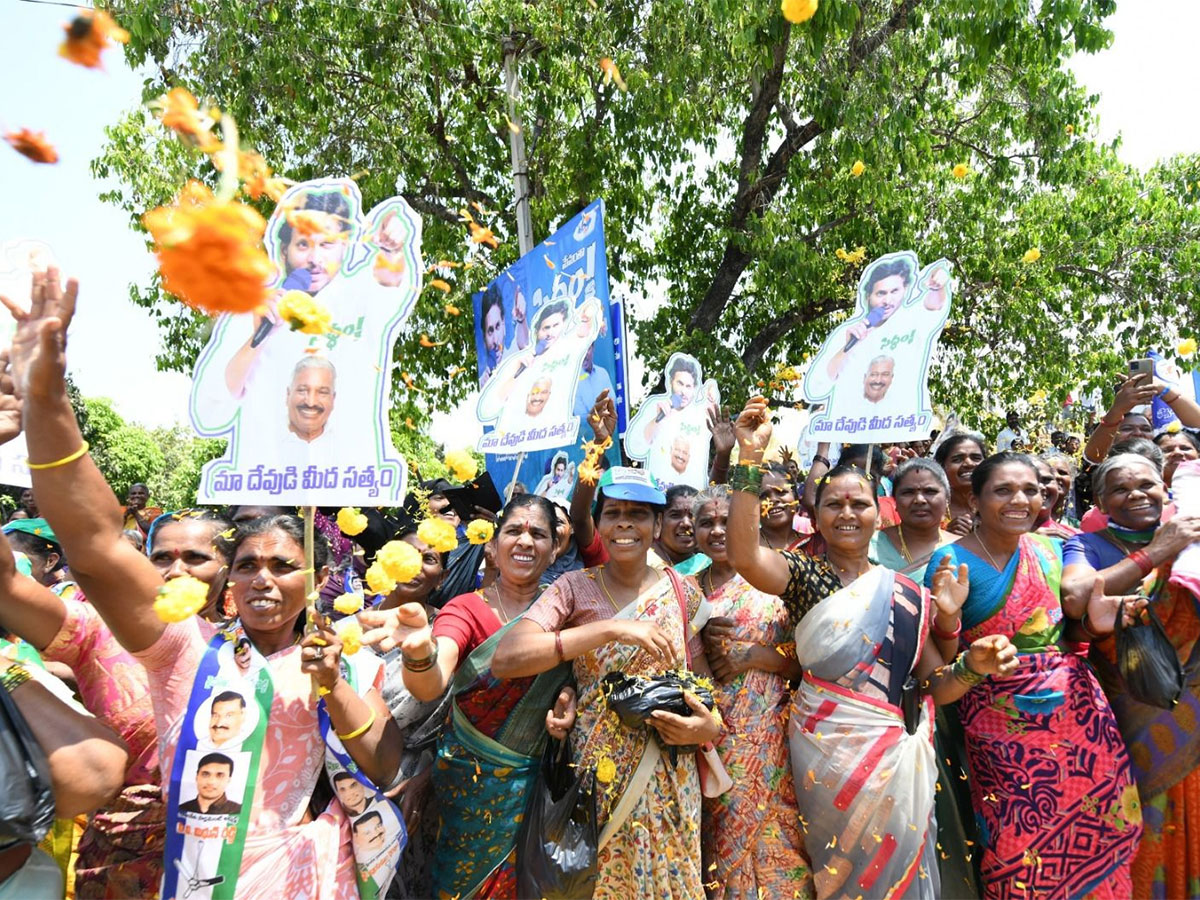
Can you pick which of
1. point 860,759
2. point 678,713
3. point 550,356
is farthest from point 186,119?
point 550,356

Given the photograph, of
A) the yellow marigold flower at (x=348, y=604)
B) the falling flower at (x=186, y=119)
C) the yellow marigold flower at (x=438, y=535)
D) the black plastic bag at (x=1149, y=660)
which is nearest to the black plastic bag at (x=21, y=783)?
the yellow marigold flower at (x=348, y=604)

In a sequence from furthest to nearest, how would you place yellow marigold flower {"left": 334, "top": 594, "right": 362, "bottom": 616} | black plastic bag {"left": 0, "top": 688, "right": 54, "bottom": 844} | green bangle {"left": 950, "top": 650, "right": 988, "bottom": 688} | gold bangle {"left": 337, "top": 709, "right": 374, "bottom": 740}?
green bangle {"left": 950, "top": 650, "right": 988, "bottom": 688} < gold bangle {"left": 337, "top": 709, "right": 374, "bottom": 740} < yellow marigold flower {"left": 334, "top": 594, "right": 362, "bottom": 616} < black plastic bag {"left": 0, "top": 688, "right": 54, "bottom": 844}

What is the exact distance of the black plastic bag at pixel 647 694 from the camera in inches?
110

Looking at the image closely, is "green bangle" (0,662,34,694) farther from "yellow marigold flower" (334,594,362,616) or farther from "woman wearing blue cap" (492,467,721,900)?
"woman wearing blue cap" (492,467,721,900)

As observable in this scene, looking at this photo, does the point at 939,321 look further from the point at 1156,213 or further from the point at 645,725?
the point at 1156,213

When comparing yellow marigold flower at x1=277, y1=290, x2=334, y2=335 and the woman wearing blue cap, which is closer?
yellow marigold flower at x1=277, y1=290, x2=334, y2=335

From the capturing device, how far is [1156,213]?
12547 mm

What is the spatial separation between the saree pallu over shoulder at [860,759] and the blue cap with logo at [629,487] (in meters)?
0.65

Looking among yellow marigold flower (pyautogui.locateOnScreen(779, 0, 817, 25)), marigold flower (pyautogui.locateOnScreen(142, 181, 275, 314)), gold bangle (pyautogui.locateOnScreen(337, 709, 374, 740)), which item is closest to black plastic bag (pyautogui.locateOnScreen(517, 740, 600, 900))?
gold bangle (pyautogui.locateOnScreen(337, 709, 374, 740))

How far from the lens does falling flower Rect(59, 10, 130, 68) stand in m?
1.66

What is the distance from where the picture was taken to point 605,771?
9.30 ft

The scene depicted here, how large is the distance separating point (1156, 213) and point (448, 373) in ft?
30.7

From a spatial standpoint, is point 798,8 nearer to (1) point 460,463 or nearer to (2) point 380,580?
(1) point 460,463

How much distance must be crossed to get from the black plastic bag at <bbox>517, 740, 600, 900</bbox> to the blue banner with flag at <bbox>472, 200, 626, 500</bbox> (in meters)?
1.32
